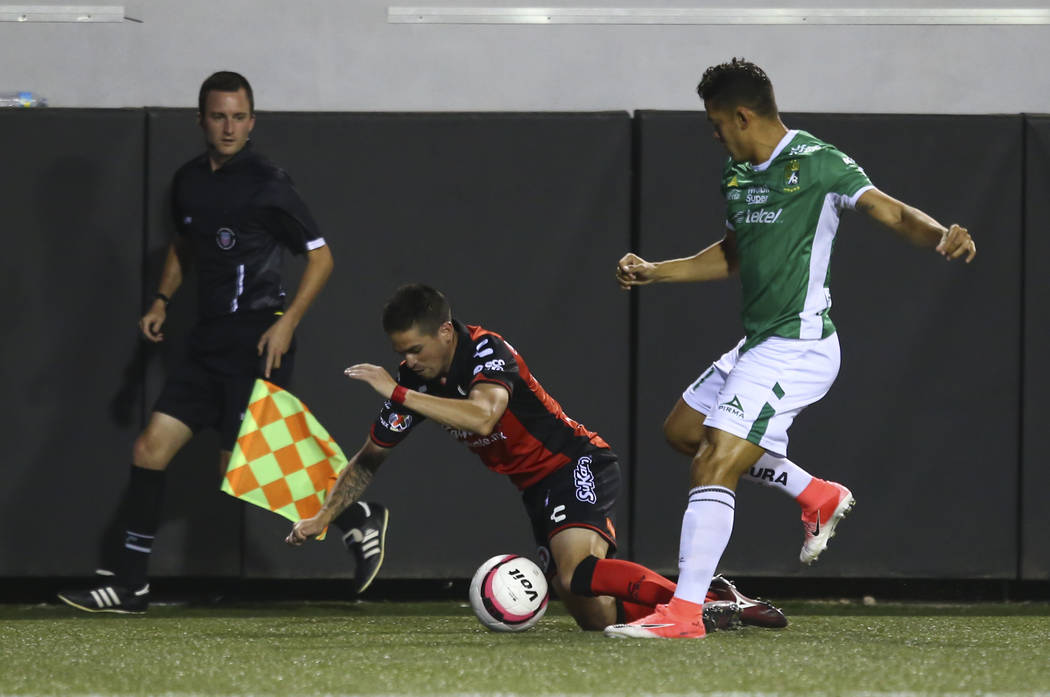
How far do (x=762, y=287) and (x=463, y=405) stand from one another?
100cm

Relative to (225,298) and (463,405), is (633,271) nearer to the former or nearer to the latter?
(463,405)

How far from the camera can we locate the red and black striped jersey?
4262 millimetres

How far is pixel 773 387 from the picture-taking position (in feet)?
13.1

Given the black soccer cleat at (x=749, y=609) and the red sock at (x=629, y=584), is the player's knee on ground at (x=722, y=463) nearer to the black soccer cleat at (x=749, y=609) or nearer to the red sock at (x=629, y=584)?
the red sock at (x=629, y=584)

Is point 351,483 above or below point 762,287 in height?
below

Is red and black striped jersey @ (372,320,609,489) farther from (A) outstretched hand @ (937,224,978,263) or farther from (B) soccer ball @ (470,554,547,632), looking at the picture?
(A) outstretched hand @ (937,224,978,263)

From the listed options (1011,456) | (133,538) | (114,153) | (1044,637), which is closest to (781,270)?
(1044,637)

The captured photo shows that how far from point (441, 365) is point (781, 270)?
1110 millimetres

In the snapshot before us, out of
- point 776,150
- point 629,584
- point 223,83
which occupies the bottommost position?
point 629,584

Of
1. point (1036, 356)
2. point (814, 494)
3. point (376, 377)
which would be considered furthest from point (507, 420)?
point (1036, 356)

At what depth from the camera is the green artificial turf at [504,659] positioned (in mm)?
3006

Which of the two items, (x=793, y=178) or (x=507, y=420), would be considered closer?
(x=793, y=178)

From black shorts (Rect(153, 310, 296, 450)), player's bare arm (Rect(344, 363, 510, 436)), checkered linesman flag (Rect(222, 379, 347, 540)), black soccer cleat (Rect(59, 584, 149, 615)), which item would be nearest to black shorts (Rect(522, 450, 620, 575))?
player's bare arm (Rect(344, 363, 510, 436))

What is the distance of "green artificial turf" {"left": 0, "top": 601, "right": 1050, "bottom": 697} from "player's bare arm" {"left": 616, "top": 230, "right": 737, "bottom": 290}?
1.15 metres
